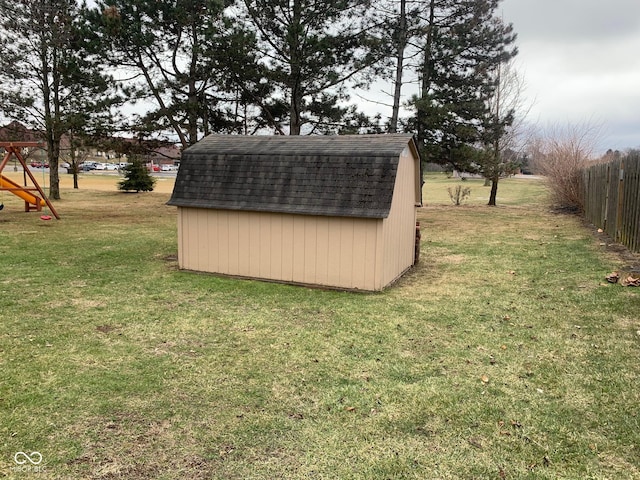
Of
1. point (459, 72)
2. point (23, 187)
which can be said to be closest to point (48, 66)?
point (23, 187)

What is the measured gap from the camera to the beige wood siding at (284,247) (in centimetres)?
676

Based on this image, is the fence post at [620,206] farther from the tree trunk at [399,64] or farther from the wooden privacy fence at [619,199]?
the tree trunk at [399,64]

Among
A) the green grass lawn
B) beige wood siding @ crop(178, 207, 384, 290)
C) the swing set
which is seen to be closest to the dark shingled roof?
beige wood siding @ crop(178, 207, 384, 290)

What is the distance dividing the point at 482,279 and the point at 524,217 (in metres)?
11.4

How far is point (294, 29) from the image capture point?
15461 millimetres

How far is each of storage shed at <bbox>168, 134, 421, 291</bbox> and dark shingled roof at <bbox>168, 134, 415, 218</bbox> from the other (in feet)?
0.05

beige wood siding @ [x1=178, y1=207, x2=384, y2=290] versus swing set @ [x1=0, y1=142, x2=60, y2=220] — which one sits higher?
swing set @ [x1=0, y1=142, x2=60, y2=220]

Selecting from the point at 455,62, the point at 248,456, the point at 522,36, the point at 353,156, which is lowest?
the point at 248,456

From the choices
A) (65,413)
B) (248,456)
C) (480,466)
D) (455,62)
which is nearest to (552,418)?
(480,466)

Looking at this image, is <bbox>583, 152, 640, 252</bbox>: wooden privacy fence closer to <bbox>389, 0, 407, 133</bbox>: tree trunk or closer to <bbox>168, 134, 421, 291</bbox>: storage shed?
<bbox>168, 134, 421, 291</bbox>: storage shed

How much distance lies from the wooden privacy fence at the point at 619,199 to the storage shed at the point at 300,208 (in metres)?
4.76

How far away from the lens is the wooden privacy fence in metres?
9.23

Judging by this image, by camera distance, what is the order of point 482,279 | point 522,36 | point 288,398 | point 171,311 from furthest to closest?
point 522,36 → point 482,279 → point 171,311 → point 288,398

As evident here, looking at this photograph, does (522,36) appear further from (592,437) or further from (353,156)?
(592,437)
